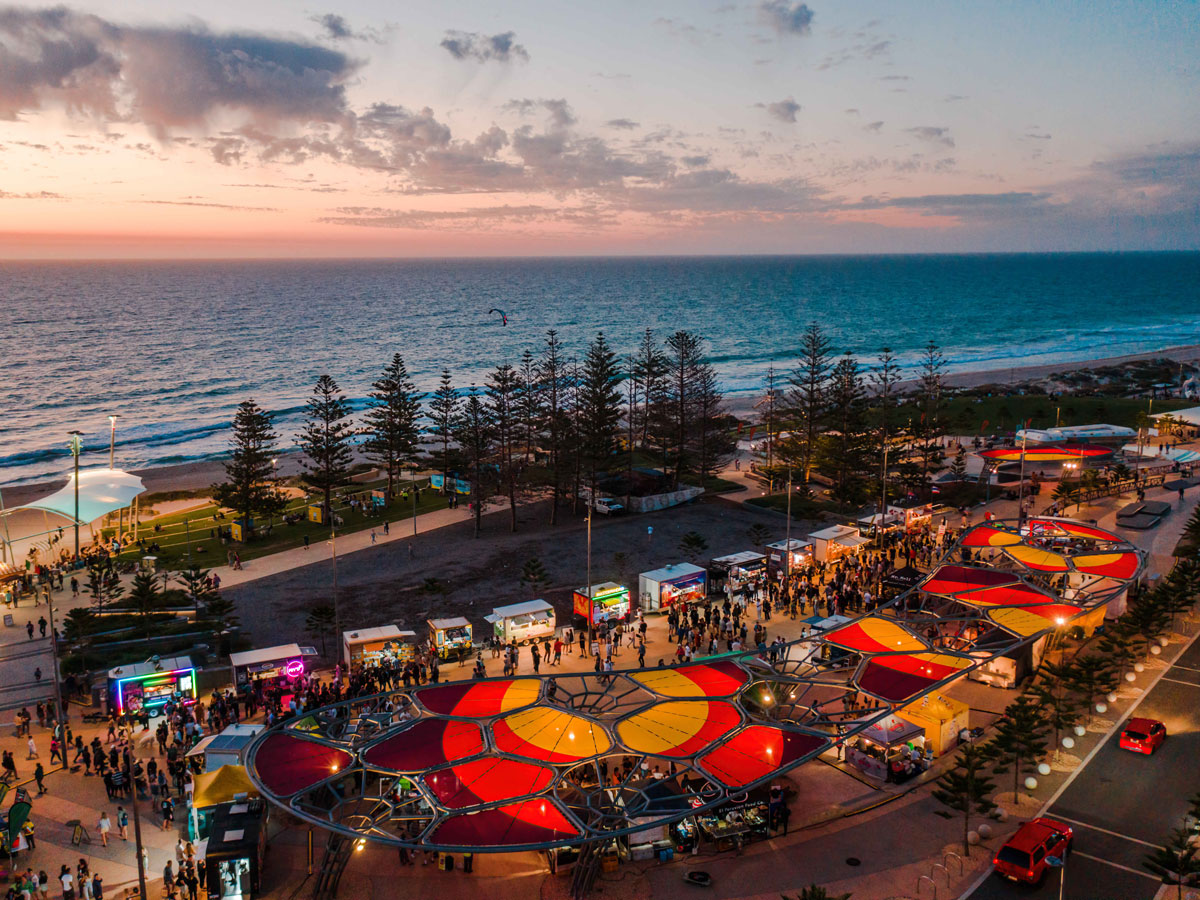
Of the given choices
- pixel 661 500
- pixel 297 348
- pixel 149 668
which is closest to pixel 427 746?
pixel 149 668

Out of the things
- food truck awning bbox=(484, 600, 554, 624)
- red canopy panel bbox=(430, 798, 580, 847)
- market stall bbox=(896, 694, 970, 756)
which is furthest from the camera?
food truck awning bbox=(484, 600, 554, 624)

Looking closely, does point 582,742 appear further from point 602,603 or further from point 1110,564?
point 1110,564

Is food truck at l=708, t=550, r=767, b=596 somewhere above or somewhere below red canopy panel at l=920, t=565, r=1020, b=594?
below

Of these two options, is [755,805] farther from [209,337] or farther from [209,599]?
[209,337]

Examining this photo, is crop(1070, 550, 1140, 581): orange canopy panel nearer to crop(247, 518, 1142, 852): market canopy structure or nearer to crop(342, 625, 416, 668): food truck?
crop(247, 518, 1142, 852): market canopy structure

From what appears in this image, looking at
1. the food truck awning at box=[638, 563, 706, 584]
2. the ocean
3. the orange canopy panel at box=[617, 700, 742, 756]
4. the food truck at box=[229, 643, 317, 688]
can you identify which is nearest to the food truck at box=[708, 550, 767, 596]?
the food truck awning at box=[638, 563, 706, 584]

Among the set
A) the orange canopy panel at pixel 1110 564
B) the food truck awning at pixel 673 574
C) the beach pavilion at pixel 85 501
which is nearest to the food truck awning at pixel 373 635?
the food truck awning at pixel 673 574
